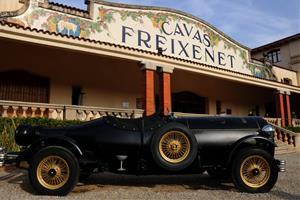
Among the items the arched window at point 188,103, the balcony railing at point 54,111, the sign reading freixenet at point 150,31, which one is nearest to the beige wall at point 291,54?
the sign reading freixenet at point 150,31

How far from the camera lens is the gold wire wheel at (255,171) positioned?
4848 mm

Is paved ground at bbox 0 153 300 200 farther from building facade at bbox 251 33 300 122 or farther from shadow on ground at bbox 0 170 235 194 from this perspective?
building facade at bbox 251 33 300 122

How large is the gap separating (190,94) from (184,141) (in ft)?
46.3

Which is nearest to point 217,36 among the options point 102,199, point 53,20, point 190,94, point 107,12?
point 190,94

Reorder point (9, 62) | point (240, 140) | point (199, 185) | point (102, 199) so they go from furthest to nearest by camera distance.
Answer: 1. point (9, 62)
2. point (199, 185)
3. point (240, 140)
4. point (102, 199)

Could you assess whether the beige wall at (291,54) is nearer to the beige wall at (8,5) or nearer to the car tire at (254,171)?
the car tire at (254,171)

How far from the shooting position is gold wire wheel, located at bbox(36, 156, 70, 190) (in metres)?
4.47

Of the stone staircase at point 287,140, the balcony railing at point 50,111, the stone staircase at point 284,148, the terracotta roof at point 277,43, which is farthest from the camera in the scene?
the terracotta roof at point 277,43

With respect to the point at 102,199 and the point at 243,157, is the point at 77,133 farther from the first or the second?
the point at 243,157

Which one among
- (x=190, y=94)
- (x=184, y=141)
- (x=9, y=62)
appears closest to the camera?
(x=184, y=141)

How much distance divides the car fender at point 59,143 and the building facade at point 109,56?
5.13 m

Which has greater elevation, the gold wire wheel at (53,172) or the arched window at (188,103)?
the arched window at (188,103)

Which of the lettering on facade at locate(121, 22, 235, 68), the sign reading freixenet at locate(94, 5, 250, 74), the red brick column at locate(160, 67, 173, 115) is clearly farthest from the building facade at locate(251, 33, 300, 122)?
the red brick column at locate(160, 67, 173, 115)

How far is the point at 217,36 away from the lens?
54.0 ft
